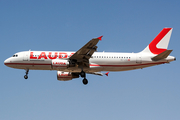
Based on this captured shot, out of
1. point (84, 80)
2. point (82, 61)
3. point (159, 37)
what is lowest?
point (84, 80)

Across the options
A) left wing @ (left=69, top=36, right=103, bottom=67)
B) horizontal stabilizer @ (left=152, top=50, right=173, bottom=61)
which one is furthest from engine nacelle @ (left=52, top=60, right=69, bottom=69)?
horizontal stabilizer @ (left=152, top=50, right=173, bottom=61)

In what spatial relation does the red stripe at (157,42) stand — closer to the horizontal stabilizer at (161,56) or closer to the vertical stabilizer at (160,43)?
the vertical stabilizer at (160,43)

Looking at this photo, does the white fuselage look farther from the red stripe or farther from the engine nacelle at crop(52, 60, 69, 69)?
the red stripe

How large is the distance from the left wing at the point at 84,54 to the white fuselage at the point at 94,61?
88 centimetres

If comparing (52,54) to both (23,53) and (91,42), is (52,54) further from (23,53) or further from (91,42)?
(91,42)

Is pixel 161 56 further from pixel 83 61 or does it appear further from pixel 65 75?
pixel 65 75

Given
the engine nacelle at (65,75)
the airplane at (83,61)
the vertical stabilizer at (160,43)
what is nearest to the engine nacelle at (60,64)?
the airplane at (83,61)

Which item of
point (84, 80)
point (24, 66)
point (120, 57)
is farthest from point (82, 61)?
point (24, 66)

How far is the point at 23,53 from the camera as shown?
47.9 meters

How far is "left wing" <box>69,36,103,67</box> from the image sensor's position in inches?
1665

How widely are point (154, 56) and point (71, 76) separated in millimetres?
14251

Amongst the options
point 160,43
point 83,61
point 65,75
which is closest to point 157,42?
point 160,43

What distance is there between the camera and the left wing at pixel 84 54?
42.3 metres

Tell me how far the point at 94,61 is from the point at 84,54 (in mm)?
3053
